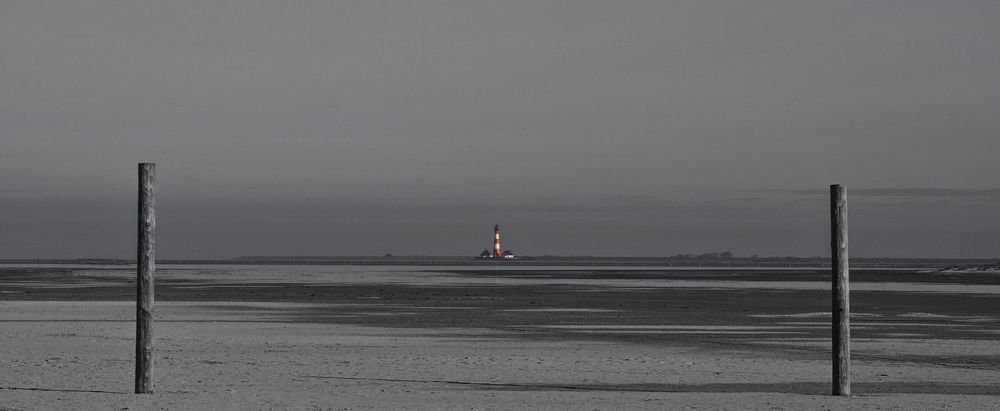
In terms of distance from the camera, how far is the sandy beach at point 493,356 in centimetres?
1650

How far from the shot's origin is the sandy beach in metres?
16.5

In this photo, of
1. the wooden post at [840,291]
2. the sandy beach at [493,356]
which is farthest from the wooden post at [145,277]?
the wooden post at [840,291]

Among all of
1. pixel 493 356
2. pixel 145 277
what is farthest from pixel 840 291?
pixel 145 277

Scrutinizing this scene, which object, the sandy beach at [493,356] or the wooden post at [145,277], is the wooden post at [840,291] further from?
the wooden post at [145,277]

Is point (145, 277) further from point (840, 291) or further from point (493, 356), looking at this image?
point (840, 291)

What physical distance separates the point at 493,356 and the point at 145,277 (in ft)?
25.2

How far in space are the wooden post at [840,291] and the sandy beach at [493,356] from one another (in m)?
0.43

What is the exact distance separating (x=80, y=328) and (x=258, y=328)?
380 cm

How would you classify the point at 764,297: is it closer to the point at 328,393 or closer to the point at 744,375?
the point at 744,375

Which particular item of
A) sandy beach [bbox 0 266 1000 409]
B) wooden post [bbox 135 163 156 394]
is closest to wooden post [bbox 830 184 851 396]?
sandy beach [bbox 0 266 1000 409]

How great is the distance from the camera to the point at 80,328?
29.2m

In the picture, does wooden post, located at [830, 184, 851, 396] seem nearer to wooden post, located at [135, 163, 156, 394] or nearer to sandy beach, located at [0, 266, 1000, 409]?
sandy beach, located at [0, 266, 1000, 409]

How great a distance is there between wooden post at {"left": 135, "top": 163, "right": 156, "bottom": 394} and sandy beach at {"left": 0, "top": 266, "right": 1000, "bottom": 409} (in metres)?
0.35

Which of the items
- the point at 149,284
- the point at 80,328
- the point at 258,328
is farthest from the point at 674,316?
the point at 149,284
